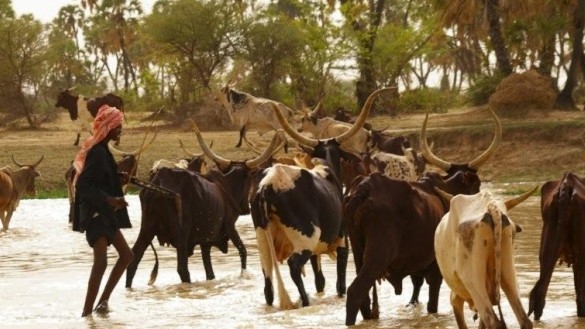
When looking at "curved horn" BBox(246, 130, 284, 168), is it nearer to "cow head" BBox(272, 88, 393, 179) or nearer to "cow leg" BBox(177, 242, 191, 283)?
Answer: "cow head" BBox(272, 88, 393, 179)

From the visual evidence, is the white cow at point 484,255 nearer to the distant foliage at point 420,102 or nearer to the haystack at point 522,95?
the haystack at point 522,95

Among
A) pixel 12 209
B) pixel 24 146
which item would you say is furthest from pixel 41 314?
pixel 24 146

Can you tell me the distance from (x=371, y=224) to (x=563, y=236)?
1426 millimetres

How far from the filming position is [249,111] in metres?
31.5

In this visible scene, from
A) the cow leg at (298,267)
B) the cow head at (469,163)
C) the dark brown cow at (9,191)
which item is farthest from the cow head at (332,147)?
the dark brown cow at (9,191)

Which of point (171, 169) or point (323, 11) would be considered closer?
point (171, 169)

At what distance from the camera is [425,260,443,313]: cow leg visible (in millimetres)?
10234

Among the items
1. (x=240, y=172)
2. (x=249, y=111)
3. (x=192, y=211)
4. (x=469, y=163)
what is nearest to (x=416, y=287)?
(x=469, y=163)

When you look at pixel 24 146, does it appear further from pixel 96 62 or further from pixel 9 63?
pixel 96 62

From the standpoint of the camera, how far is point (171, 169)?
42.4ft

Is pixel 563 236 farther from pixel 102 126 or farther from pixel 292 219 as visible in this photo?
pixel 102 126

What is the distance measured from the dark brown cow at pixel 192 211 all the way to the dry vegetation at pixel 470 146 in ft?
38.6

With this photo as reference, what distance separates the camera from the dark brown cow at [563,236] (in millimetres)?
9719

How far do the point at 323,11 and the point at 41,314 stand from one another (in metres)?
40.0
